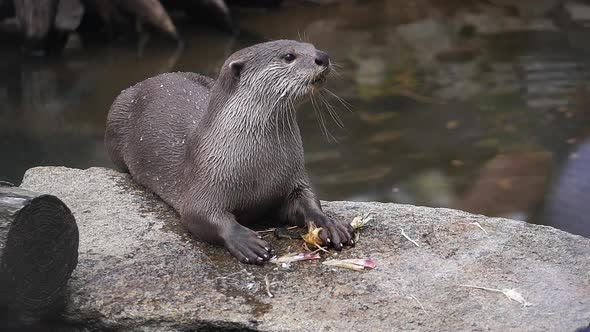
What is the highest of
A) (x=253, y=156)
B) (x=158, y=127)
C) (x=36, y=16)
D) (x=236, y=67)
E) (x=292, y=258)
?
(x=236, y=67)

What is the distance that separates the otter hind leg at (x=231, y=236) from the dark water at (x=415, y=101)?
2.55 feet

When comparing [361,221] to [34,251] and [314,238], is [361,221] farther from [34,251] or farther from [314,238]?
[34,251]

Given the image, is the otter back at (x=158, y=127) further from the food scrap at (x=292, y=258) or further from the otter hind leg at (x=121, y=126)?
the food scrap at (x=292, y=258)

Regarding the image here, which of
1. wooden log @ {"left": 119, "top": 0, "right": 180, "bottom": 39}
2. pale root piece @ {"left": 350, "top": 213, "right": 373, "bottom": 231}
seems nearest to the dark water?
wooden log @ {"left": 119, "top": 0, "right": 180, "bottom": 39}

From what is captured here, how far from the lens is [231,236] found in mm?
3064

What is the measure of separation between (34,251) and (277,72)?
92 centimetres

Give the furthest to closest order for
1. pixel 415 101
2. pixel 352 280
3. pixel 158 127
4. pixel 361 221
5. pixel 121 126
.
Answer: pixel 415 101 → pixel 121 126 → pixel 158 127 → pixel 361 221 → pixel 352 280

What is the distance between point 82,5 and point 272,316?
5051 mm

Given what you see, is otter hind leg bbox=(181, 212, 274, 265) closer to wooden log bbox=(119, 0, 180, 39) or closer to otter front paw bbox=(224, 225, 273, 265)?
otter front paw bbox=(224, 225, 273, 265)

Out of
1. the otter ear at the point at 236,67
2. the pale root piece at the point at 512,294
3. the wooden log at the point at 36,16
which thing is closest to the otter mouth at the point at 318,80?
the otter ear at the point at 236,67

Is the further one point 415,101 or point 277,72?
point 415,101

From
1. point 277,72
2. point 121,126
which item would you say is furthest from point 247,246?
point 121,126

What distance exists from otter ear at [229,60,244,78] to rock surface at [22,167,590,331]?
56cm

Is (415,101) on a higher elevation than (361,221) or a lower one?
lower
